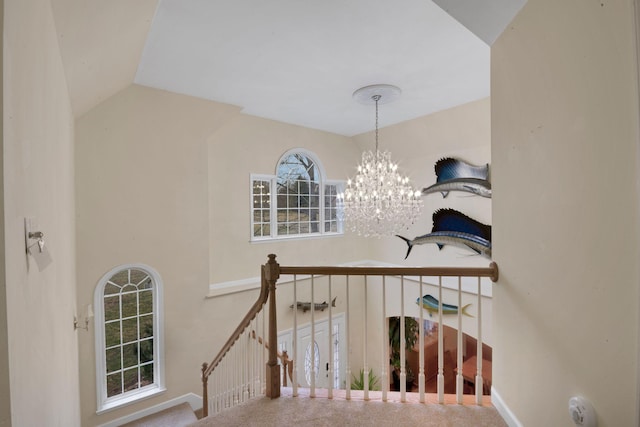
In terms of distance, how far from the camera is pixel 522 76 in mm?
1392

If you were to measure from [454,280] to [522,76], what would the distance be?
13.2 feet

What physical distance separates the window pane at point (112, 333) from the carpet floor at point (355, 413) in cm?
269

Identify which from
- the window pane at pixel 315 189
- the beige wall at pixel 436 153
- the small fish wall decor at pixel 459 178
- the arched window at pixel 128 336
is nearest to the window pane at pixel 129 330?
the arched window at pixel 128 336

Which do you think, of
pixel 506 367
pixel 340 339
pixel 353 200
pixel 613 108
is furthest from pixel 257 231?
pixel 613 108

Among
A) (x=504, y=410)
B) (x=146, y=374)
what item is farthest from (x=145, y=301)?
(x=504, y=410)

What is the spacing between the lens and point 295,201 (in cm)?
551

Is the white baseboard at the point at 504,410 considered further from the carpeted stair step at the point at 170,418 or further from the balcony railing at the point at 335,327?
the carpeted stair step at the point at 170,418

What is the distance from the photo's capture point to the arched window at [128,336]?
347 cm

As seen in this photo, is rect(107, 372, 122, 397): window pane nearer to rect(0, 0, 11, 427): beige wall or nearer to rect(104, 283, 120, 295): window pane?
rect(104, 283, 120, 295): window pane

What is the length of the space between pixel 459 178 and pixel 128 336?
5.20 meters

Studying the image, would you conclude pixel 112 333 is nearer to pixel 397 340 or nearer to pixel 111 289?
pixel 111 289

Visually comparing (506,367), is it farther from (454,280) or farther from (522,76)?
(454,280)

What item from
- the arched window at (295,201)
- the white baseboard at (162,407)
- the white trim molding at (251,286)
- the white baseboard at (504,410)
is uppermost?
the arched window at (295,201)

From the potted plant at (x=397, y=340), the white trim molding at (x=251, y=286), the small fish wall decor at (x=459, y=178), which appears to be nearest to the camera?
the white trim molding at (x=251, y=286)
